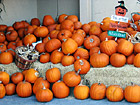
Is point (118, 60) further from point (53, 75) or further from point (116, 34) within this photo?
point (53, 75)

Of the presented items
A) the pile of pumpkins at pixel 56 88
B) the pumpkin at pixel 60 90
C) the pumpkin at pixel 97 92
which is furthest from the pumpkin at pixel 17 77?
the pumpkin at pixel 97 92

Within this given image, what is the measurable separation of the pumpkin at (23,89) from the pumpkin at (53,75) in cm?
45

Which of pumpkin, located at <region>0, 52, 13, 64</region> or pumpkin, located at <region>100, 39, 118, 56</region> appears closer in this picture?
pumpkin, located at <region>100, 39, 118, 56</region>

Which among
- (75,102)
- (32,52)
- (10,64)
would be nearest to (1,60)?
(10,64)

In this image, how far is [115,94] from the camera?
180 inches

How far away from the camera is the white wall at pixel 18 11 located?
8.07 metres

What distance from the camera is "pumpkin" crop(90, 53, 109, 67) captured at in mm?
5062

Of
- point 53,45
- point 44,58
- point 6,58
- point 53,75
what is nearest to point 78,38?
point 53,45

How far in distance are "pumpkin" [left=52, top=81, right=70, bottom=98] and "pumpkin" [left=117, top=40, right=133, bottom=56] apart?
133cm

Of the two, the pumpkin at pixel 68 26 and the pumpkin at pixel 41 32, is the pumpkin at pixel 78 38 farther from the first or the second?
the pumpkin at pixel 41 32

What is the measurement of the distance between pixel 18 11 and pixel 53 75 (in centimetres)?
401

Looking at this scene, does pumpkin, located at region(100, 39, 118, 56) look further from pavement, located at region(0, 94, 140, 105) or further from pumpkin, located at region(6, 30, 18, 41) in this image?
pumpkin, located at region(6, 30, 18, 41)

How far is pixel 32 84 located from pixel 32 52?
0.82 metres

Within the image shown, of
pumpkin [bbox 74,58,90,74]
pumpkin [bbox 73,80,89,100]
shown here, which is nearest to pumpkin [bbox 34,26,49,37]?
pumpkin [bbox 74,58,90,74]
